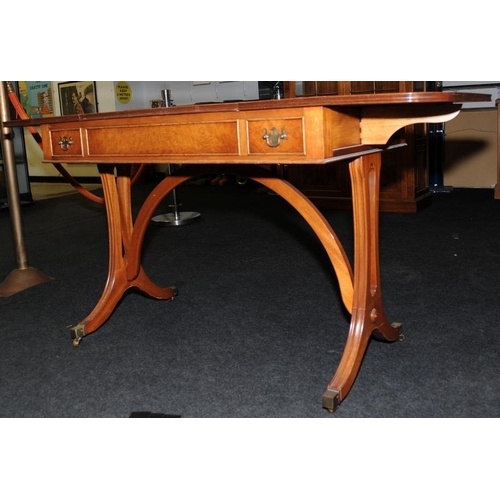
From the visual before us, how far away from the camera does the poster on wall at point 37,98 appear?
8.91 metres

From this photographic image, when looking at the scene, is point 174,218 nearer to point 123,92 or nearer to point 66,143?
point 66,143

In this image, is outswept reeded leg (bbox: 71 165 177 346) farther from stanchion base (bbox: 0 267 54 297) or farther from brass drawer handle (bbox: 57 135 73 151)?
stanchion base (bbox: 0 267 54 297)

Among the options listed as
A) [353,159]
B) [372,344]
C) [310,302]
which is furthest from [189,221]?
[353,159]

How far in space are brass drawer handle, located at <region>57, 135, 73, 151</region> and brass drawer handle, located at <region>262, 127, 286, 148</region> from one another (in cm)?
82

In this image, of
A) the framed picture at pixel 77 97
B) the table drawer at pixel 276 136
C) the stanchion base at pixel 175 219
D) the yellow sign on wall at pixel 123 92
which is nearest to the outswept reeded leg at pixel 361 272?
the table drawer at pixel 276 136

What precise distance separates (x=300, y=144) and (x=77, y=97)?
7703 millimetres

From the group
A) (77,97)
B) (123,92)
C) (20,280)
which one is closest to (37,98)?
(77,97)

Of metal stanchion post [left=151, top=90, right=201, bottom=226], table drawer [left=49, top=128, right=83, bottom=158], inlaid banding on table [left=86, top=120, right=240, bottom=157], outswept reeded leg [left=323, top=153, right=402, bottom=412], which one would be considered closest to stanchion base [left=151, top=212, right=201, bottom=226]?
metal stanchion post [left=151, top=90, right=201, bottom=226]

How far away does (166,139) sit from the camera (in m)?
1.72

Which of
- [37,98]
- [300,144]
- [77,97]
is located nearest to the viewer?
[300,144]

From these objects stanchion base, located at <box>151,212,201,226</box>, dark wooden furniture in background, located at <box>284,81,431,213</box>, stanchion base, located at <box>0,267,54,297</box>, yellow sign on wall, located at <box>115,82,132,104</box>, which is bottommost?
stanchion base, located at <box>151,212,201,226</box>

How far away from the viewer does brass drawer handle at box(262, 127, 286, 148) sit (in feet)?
4.88

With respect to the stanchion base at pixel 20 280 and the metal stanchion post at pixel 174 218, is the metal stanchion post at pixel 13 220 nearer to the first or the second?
the stanchion base at pixel 20 280
